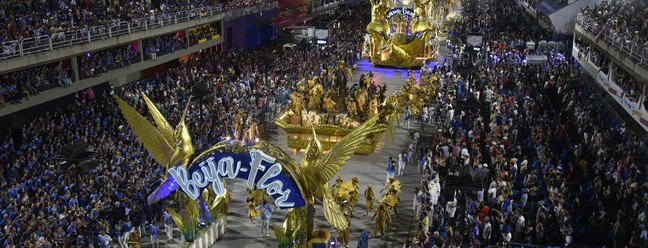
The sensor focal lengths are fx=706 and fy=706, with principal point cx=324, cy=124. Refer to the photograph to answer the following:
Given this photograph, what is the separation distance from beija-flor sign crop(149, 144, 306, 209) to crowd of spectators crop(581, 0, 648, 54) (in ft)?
57.4

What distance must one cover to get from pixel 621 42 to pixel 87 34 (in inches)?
917

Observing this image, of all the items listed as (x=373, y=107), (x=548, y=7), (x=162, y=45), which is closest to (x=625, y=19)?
(x=373, y=107)

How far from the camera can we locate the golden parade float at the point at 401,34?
49469 millimetres

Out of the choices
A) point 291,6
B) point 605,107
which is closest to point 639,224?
point 605,107

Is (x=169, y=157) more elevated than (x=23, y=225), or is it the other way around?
(x=169, y=157)

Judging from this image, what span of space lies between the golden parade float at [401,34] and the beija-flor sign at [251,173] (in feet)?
112

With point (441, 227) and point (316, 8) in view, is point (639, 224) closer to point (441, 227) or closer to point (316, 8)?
point (441, 227)

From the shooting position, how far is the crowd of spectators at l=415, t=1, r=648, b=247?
63.7ft

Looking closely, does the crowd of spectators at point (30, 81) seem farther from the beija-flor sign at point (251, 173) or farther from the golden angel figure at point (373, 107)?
the beija-flor sign at point (251, 173)

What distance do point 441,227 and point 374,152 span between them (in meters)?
9.28

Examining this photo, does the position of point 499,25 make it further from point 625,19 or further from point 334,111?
point 334,111

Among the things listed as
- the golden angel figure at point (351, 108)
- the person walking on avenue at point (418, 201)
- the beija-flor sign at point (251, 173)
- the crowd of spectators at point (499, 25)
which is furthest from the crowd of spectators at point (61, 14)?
the crowd of spectators at point (499, 25)

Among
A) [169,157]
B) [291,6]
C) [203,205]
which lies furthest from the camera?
[291,6]

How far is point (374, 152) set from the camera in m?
29.2
